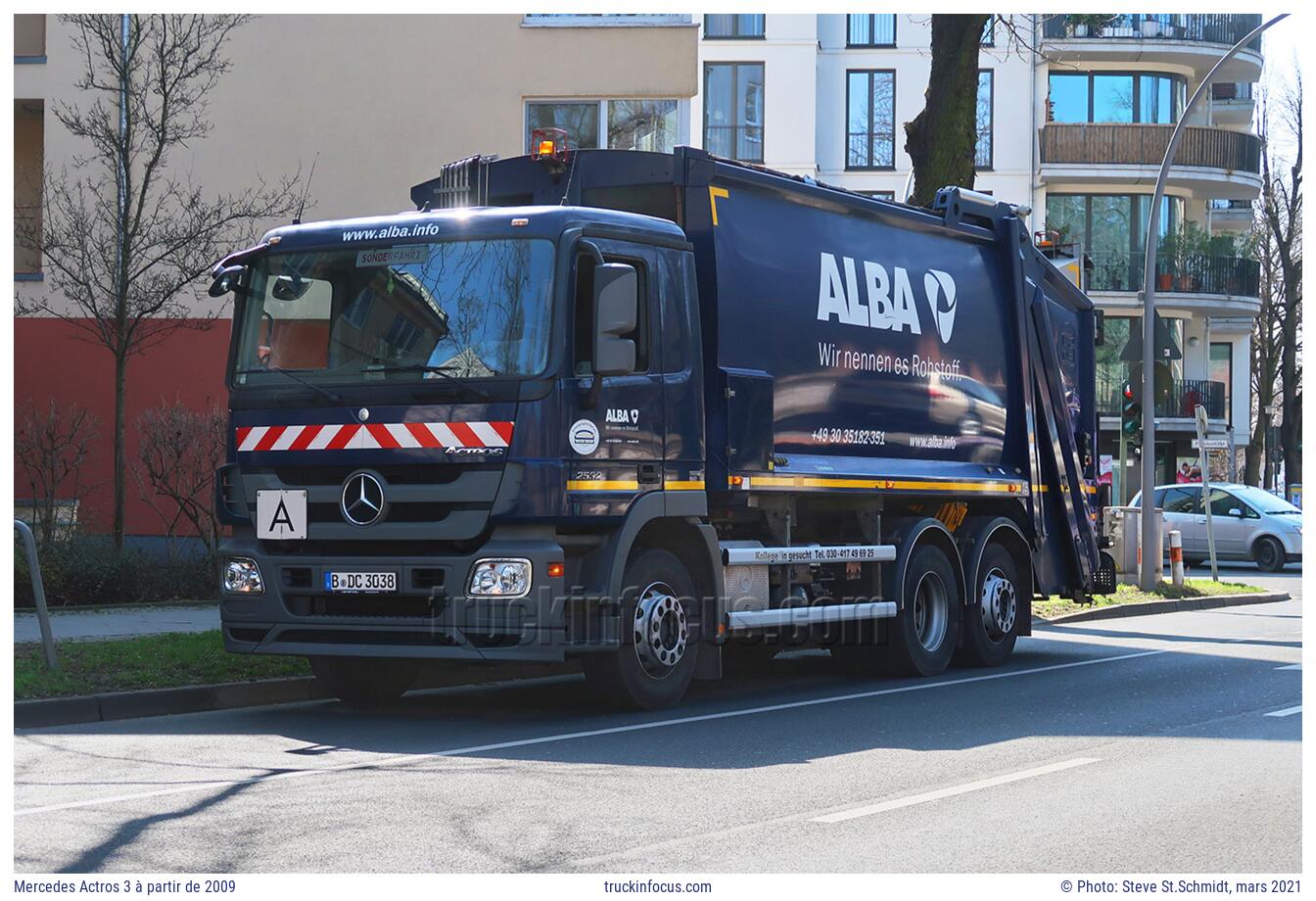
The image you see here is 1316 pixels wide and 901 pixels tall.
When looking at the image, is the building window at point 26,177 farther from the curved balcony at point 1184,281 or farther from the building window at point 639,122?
the curved balcony at point 1184,281

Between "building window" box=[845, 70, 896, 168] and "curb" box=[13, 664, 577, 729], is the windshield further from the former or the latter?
"building window" box=[845, 70, 896, 168]

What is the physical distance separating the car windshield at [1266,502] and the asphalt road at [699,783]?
21.8 m

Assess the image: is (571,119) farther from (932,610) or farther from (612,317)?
(612,317)

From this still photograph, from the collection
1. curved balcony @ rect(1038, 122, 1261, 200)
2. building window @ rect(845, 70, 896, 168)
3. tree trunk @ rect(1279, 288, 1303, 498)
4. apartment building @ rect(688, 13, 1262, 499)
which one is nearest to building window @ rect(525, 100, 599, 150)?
apartment building @ rect(688, 13, 1262, 499)

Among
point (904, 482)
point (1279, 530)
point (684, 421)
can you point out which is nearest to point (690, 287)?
point (684, 421)

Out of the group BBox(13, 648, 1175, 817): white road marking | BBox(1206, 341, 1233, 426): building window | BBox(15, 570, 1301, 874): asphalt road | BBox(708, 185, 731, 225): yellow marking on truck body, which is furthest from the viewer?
BBox(1206, 341, 1233, 426): building window

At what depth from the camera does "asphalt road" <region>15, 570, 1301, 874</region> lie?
6.73m

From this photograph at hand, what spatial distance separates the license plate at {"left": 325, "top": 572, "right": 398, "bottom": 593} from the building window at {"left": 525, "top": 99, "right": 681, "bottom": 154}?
49.5 ft

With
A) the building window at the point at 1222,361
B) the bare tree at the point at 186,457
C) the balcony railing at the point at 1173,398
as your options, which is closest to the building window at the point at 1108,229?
the balcony railing at the point at 1173,398

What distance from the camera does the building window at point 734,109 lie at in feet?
161

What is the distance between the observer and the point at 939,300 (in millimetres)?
14445

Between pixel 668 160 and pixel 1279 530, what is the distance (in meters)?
24.6

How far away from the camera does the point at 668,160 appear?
11625 mm

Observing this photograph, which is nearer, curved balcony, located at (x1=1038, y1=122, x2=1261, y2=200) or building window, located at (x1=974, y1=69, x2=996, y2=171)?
curved balcony, located at (x1=1038, y1=122, x2=1261, y2=200)
